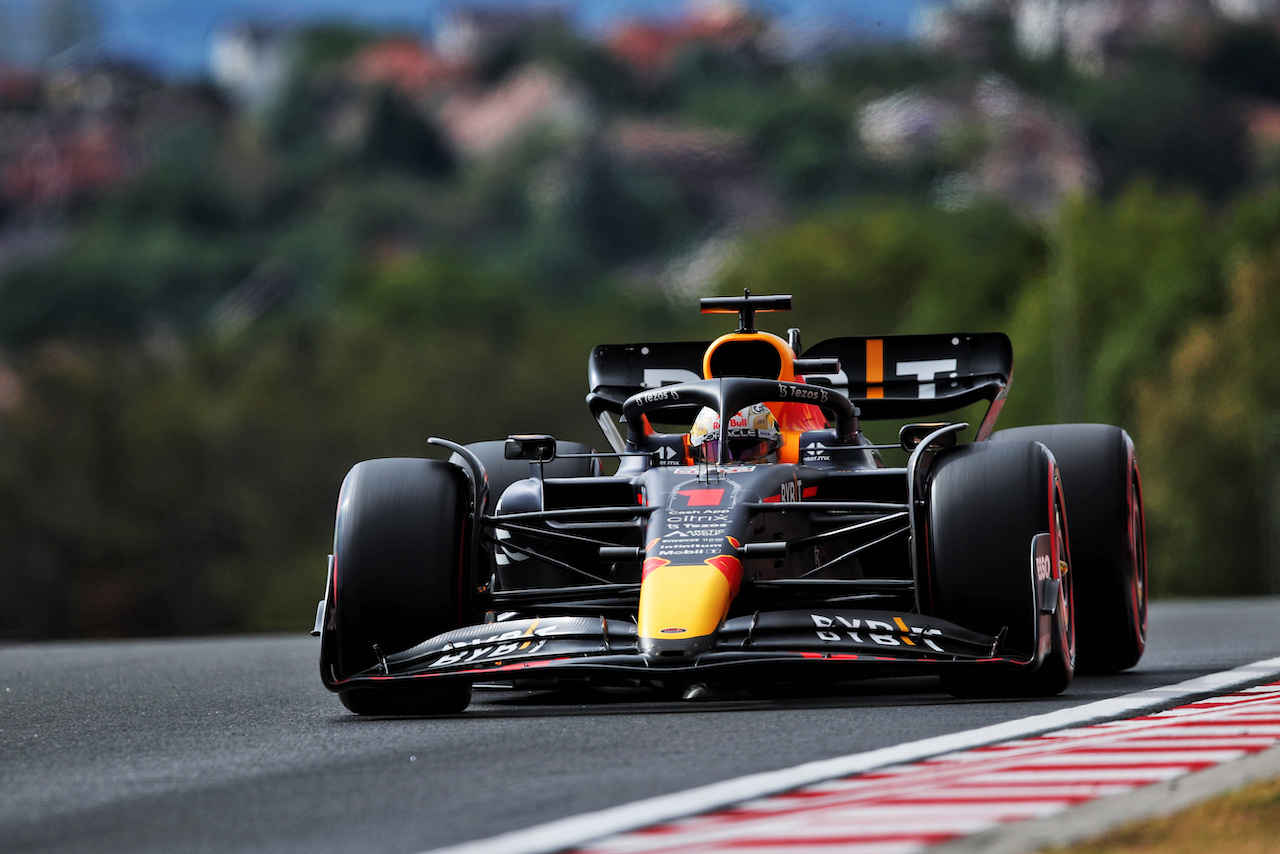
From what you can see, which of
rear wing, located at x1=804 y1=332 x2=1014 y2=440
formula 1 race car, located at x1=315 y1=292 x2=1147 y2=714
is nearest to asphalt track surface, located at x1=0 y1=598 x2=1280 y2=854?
formula 1 race car, located at x1=315 y1=292 x2=1147 y2=714

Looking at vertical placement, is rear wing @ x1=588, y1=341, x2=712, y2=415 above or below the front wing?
above

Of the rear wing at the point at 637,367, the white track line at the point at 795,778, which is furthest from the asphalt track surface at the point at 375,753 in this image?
the rear wing at the point at 637,367

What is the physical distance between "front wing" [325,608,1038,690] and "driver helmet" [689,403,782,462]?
1.55 meters

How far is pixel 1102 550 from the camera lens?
388 inches

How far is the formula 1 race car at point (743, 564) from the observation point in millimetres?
7898

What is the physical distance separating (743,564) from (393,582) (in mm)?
1396

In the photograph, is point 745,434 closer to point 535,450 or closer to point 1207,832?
point 535,450

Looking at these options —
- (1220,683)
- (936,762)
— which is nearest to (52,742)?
(936,762)

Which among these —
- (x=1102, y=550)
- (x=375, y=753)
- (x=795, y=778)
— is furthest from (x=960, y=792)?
(x=1102, y=550)

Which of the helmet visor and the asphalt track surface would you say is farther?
the helmet visor

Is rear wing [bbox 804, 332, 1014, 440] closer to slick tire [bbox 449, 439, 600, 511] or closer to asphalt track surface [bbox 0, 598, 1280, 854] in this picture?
slick tire [bbox 449, 439, 600, 511]

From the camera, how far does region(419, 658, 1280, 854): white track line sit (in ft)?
15.8

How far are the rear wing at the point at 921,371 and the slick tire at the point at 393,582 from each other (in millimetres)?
3386

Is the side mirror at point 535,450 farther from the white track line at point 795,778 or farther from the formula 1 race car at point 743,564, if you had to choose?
the white track line at point 795,778
